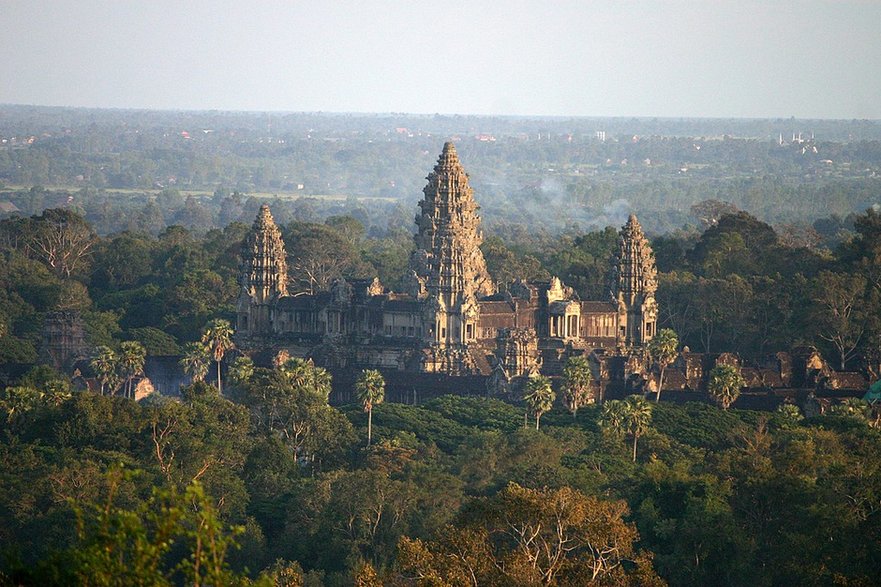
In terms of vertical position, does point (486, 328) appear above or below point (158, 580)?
below

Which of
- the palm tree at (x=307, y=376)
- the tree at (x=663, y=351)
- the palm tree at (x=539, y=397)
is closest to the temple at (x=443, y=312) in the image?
the tree at (x=663, y=351)

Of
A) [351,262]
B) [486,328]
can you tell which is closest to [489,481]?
[486,328]

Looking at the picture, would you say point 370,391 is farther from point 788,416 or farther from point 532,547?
point 532,547

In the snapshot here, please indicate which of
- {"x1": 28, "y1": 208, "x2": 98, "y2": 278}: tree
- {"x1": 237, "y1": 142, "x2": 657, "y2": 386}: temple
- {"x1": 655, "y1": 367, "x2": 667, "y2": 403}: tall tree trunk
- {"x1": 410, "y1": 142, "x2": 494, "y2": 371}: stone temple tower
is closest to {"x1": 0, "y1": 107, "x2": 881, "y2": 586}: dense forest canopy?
{"x1": 655, "y1": 367, "x2": 667, "y2": 403}: tall tree trunk

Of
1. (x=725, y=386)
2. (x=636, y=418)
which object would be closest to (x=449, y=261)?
(x=725, y=386)

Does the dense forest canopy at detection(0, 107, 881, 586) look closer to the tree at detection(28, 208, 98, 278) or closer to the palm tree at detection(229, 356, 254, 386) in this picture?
the palm tree at detection(229, 356, 254, 386)

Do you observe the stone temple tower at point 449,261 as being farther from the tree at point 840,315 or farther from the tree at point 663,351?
the tree at point 840,315

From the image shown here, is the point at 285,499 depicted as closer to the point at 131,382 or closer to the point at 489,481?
the point at 489,481

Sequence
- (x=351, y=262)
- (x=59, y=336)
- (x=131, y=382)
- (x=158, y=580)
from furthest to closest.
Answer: (x=351, y=262), (x=59, y=336), (x=131, y=382), (x=158, y=580)
